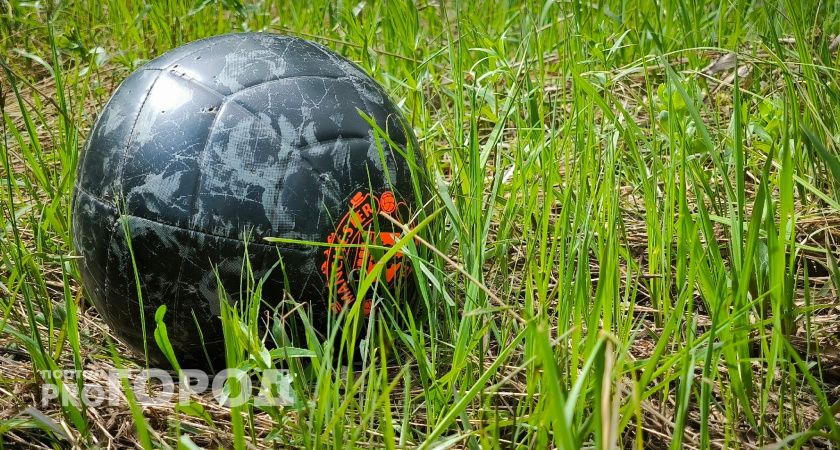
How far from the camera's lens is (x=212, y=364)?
239cm

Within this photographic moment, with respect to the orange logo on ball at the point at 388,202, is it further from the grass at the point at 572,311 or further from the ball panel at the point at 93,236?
the ball panel at the point at 93,236

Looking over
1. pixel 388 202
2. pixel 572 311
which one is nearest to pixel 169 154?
pixel 388 202

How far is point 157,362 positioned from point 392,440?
106 centimetres

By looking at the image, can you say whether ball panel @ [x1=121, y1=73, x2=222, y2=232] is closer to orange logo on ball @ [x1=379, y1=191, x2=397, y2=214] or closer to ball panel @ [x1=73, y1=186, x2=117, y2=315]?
ball panel @ [x1=73, y1=186, x2=117, y2=315]

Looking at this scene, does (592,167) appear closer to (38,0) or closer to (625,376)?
(625,376)

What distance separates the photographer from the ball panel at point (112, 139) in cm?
230

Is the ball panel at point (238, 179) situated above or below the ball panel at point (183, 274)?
above

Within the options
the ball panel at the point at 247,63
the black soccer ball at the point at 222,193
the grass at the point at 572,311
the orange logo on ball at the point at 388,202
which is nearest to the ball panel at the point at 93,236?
the black soccer ball at the point at 222,193

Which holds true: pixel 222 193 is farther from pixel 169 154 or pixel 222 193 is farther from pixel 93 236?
pixel 93 236

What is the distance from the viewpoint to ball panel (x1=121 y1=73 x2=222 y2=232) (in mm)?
2213

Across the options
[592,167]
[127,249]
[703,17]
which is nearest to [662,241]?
[592,167]
